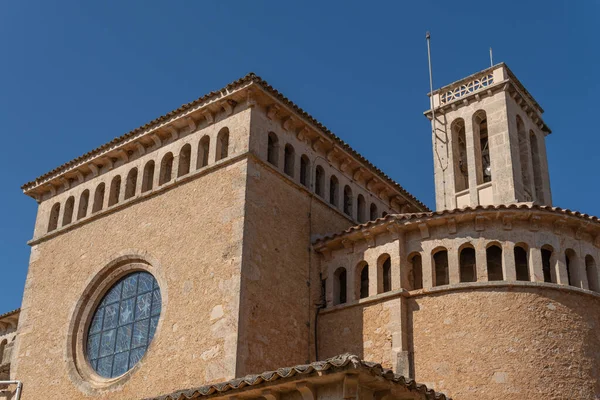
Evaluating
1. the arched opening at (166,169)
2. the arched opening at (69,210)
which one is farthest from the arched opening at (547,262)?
the arched opening at (69,210)

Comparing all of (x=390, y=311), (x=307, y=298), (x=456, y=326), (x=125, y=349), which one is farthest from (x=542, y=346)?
(x=125, y=349)

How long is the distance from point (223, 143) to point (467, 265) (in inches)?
244

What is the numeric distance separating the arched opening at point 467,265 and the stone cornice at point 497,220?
0.51 meters

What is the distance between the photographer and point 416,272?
1731 cm

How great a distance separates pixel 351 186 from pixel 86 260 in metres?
6.96

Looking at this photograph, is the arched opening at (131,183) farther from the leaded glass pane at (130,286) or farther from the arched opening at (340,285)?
the arched opening at (340,285)

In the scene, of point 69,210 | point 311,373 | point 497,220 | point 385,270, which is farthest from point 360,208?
point 311,373

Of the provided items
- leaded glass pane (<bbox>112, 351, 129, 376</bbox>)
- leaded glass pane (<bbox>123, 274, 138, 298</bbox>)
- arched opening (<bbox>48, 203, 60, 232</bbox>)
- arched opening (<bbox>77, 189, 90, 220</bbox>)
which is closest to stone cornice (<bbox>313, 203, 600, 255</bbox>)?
leaded glass pane (<bbox>123, 274, 138, 298</bbox>)

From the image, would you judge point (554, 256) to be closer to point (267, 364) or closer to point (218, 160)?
point (267, 364)

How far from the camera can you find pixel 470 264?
1691cm

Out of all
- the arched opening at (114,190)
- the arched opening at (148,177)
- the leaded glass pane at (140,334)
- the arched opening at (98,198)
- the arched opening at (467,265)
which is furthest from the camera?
the arched opening at (98,198)

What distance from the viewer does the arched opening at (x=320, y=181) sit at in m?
19.8

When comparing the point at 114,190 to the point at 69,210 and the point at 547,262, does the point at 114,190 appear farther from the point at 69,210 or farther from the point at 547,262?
the point at 547,262

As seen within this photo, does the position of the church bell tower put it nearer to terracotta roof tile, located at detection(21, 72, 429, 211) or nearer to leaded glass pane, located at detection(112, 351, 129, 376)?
terracotta roof tile, located at detection(21, 72, 429, 211)
